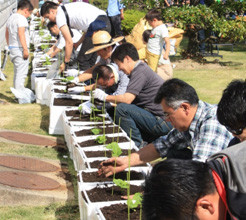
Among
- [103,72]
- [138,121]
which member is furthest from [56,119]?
[138,121]

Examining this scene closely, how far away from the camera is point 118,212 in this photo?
3371mm

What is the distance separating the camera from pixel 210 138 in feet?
10.6

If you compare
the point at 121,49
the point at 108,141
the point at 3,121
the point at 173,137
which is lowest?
the point at 3,121

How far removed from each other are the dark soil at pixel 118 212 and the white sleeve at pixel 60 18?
4.38m

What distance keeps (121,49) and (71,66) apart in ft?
10.7

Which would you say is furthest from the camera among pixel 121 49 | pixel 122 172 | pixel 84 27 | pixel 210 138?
pixel 84 27

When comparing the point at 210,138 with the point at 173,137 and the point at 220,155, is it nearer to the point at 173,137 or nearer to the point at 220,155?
the point at 173,137

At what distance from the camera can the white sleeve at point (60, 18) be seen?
23.9 ft

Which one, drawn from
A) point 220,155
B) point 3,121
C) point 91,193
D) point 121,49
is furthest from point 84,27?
point 220,155

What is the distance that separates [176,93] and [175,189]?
1781mm

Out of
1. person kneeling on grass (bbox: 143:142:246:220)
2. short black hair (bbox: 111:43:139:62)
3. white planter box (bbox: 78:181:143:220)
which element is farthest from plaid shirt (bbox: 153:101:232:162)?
short black hair (bbox: 111:43:139:62)

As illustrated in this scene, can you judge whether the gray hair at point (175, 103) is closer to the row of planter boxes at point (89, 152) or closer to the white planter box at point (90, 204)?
the row of planter boxes at point (89, 152)

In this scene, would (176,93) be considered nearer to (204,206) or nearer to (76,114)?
(204,206)

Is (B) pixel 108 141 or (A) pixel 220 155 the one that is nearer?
(A) pixel 220 155
